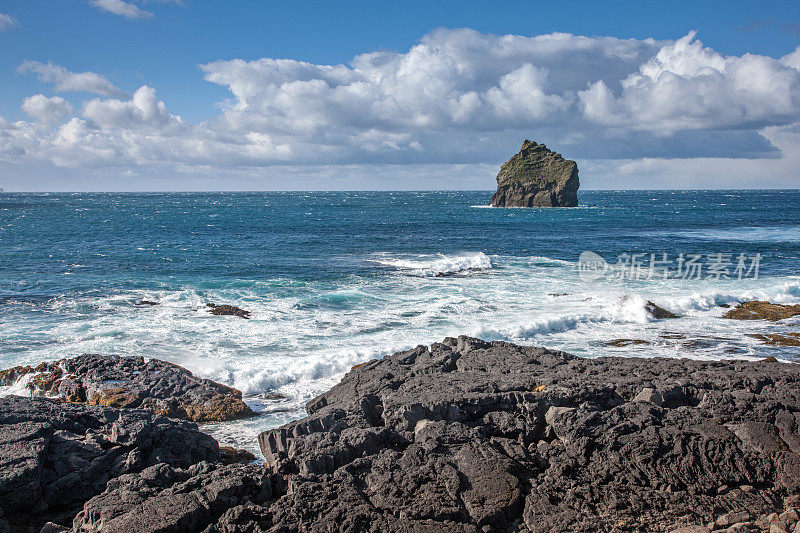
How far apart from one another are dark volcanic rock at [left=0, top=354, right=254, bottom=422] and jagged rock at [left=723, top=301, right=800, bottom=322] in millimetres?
20269

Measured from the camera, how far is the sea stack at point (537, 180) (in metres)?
114

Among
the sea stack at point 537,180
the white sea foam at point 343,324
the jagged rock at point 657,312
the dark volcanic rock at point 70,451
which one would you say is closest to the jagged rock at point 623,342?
the white sea foam at point 343,324

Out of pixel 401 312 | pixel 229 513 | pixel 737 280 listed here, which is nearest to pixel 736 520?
pixel 229 513

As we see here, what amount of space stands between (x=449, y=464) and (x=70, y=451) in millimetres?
5817

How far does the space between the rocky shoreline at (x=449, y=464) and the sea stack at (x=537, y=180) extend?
10913 centimetres

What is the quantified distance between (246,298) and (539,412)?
20.1 meters

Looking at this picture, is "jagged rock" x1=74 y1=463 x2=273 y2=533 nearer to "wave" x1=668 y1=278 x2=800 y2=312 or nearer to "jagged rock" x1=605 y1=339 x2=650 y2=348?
"jagged rock" x1=605 y1=339 x2=650 y2=348

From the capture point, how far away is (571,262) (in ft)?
128

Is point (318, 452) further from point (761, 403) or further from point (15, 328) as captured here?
point (15, 328)

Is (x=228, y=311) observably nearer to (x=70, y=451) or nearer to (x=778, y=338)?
(x=70, y=451)

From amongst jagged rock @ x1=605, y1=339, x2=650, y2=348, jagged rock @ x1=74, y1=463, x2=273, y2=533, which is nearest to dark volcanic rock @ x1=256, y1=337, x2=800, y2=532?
jagged rock @ x1=74, y1=463, x2=273, y2=533

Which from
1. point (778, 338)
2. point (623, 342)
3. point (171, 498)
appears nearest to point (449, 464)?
point (171, 498)

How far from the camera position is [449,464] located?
7551 mm

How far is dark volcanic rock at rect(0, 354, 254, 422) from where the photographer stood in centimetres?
1226
